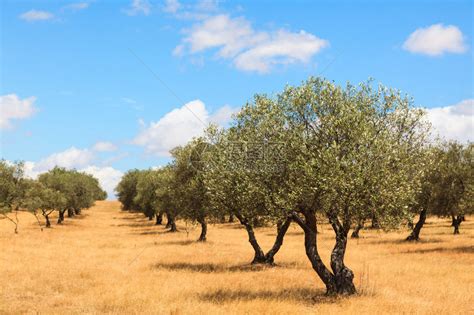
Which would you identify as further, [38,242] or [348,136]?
[38,242]

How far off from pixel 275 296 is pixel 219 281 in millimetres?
6997

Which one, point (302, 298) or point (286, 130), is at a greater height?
point (286, 130)

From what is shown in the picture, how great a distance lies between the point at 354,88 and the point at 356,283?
13.9 metres

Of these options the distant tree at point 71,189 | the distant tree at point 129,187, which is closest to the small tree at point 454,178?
the distant tree at point 71,189

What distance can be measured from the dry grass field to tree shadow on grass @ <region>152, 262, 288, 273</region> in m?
0.09

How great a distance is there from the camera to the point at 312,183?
2420 centimetres

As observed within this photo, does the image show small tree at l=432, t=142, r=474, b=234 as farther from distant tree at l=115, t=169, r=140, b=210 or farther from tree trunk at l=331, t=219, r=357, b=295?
distant tree at l=115, t=169, r=140, b=210

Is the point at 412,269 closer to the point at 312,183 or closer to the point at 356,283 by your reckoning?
the point at 356,283

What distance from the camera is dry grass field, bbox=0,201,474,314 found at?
2453 centimetres

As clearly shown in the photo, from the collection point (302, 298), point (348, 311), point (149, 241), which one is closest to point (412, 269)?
point (302, 298)

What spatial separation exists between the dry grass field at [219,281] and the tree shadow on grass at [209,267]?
9cm

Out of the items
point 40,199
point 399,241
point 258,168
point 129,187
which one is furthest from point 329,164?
point 129,187

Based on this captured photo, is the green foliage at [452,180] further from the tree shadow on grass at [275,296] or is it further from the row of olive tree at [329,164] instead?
the tree shadow on grass at [275,296]

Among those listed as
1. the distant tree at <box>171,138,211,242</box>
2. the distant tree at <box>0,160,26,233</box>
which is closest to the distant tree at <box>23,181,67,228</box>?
the distant tree at <box>0,160,26,233</box>
